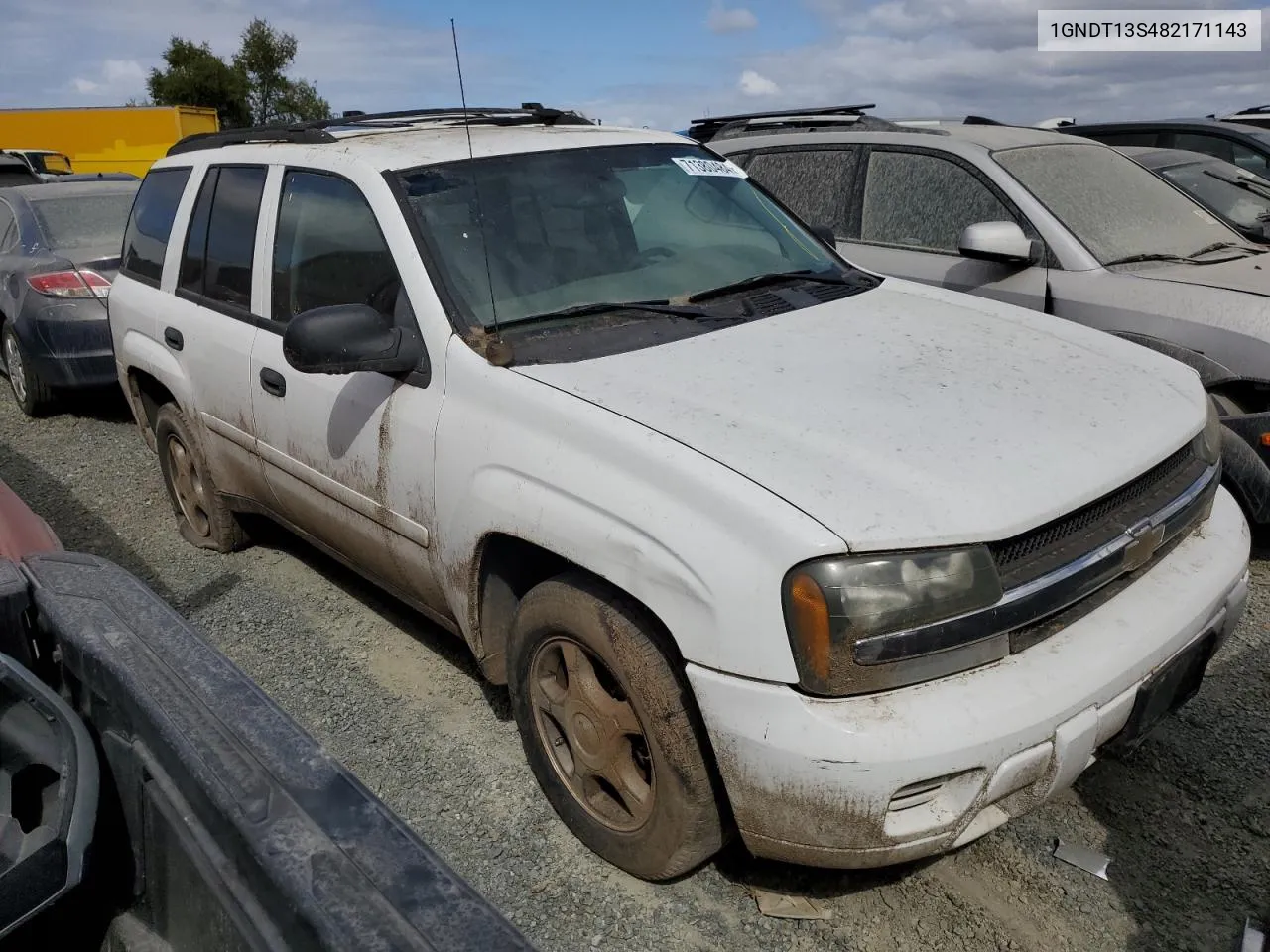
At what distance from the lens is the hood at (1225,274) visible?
4471 millimetres

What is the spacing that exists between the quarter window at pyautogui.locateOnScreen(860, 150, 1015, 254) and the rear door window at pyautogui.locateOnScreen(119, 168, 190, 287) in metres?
3.48

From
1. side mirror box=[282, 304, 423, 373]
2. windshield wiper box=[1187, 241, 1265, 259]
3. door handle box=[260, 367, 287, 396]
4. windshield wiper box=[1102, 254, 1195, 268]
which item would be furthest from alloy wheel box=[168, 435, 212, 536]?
windshield wiper box=[1187, 241, 1265, 259]

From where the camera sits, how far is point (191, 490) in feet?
15.8

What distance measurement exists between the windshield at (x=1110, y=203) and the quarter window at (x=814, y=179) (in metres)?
0.87

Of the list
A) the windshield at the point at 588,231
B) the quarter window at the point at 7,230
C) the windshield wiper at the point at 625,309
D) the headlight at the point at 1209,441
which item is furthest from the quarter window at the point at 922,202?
A: the quarter window at the point at 7,230

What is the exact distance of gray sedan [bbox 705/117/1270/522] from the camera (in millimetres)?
4242

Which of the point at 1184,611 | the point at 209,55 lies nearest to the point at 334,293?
the point at 1184,611

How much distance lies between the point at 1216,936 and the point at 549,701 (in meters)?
1.69

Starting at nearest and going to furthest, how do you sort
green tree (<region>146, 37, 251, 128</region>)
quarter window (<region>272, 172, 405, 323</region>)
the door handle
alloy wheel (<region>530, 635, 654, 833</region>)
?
1. alloy wheel (<region>530, 635, 654, 833</region>)
2. quarter window (<region>272, 172, 405, 323</region>)
3. the door handle
4. green tree (<region>146, 37, 251, 128</region>)

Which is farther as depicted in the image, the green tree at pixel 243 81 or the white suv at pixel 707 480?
the green tree at pixel 243 81

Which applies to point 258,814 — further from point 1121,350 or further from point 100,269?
point 100,269

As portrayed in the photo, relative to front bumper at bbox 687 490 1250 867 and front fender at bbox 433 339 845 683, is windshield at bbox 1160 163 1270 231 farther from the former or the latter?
front fender at bbox 433 339 845 683

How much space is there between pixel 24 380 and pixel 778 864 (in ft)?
22.3

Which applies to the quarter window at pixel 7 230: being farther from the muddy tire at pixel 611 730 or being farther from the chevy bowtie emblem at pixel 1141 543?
the chevy bowtie emblem at pixel 1141 543
